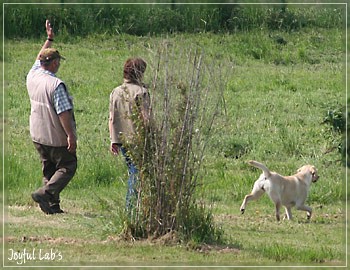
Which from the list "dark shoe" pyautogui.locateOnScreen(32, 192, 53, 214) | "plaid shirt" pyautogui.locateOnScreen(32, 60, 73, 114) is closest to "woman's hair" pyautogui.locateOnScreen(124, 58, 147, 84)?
"plaid shirt" pyautogui.locateOnScreen(32, 60, 73, 114)

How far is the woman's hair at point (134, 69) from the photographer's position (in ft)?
33.8

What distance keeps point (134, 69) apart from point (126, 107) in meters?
0.39

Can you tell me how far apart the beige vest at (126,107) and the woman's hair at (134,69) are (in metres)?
0.07

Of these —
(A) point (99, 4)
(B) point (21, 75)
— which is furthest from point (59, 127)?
(A) point (99, 4)

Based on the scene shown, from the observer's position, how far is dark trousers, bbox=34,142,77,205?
1086 cm

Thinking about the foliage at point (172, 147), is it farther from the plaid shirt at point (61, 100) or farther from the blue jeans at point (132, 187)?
the plaid shirt at point (61, 100)

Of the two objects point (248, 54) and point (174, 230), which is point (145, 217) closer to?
point (174, 230)

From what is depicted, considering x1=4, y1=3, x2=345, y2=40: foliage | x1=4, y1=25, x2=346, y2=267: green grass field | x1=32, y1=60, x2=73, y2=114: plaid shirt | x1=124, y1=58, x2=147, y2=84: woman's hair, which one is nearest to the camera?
x1=4, y1=25, x2=346, y2=267: green grass field

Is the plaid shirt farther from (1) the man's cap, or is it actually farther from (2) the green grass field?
(2) the green grass field

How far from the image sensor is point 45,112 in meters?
10.8

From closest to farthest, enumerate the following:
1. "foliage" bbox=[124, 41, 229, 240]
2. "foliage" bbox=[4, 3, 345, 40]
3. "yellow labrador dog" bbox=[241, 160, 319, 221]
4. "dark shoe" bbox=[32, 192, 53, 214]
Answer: "foliage" bbox=[124, 41, 229, 240]
"dark shoe" bbox=[32, 192, 53, 214]
"yellow labrador dog" bbox=[241, 160, 319, 221]
"foliage" bbox=[4, 3, 345, 40]

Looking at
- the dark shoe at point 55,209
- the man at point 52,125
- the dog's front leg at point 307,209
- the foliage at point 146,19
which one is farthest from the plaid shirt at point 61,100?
the foliage at point 146,19

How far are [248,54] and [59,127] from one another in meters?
9.36

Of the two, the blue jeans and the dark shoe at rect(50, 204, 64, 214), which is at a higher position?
the blue jeans
